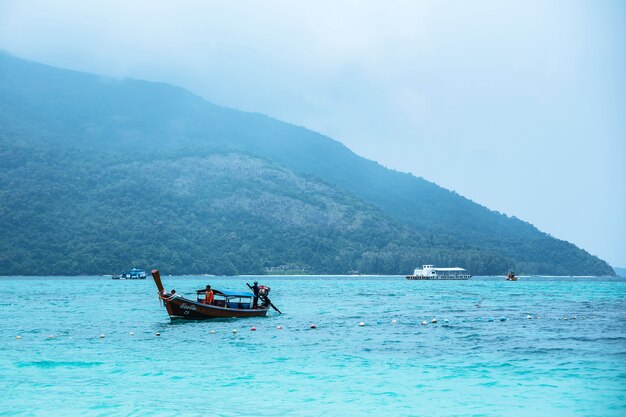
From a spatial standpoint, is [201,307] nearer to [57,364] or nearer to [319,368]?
[57,364]

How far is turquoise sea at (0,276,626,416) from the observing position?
69.4 ft

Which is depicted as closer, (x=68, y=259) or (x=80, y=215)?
(x=68, y=259)

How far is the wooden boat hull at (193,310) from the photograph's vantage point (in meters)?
45.9

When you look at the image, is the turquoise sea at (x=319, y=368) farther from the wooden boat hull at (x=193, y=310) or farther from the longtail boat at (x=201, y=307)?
the longtail boat at (x=201, y=307)

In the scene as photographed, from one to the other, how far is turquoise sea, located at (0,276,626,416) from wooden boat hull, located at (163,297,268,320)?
819 mm

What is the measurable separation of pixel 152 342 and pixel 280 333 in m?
7.64

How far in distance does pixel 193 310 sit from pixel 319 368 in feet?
67.8

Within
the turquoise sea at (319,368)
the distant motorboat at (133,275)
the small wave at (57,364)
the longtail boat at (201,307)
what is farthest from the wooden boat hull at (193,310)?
the distant motorboat at (133,275)

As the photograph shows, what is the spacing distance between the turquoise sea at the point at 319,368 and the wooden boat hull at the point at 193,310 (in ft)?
2.69

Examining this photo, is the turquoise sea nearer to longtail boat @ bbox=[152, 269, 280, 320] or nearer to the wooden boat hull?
the wooden boat hull

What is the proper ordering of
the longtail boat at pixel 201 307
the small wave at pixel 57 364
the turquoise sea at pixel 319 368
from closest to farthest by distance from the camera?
the turquoise sea at pixel 319 368
the small wave at pixel 57 364
the longtail boat at pixel 201 307

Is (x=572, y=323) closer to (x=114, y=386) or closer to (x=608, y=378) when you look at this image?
(x=608, y=378)

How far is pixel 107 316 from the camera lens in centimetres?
5459

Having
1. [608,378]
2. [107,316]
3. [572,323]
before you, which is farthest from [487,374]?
[107,316]
